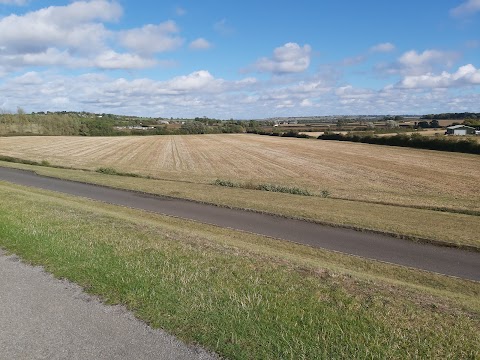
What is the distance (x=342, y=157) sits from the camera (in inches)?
2235

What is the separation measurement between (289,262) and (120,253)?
4.01 metres

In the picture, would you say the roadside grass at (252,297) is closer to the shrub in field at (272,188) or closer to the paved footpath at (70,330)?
the paved footpath at (70,330)

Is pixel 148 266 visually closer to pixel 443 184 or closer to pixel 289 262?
pixel 289 262

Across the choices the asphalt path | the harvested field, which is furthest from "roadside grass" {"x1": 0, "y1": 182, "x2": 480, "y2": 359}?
the harvested field

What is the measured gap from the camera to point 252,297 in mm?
6570

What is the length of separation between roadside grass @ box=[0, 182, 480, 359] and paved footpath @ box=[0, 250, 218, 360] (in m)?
0.27

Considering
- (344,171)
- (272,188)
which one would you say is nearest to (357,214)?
(272,188)

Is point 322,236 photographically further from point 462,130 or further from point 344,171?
point 462,130

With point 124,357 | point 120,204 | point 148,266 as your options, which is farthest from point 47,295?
point 120,204

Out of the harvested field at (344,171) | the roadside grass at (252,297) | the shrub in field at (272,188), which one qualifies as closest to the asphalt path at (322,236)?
the roadside grass at (252,297)

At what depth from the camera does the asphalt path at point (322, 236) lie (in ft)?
42.9

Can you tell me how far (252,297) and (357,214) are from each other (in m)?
14.3

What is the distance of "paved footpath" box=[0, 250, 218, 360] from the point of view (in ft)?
16.3

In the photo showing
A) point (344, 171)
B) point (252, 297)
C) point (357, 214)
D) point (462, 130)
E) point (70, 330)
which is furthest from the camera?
point (462, 130)
